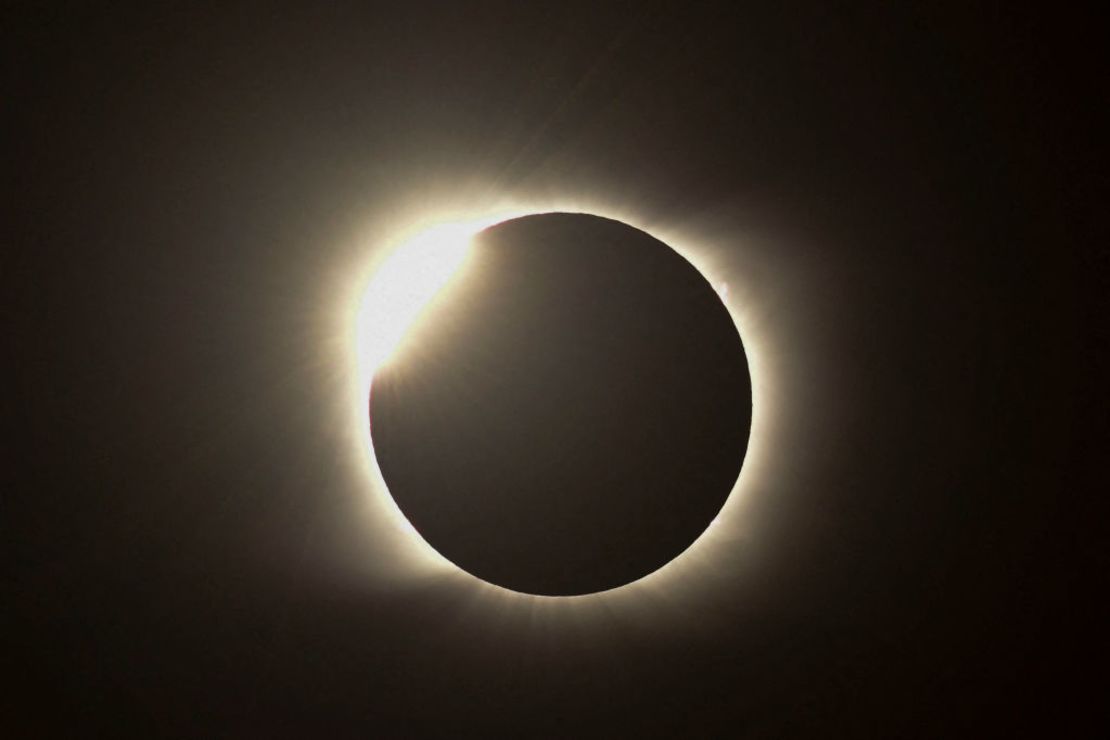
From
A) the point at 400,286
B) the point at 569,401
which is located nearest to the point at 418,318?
the point at 400,286

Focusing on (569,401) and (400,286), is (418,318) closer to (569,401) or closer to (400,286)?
(400,286)

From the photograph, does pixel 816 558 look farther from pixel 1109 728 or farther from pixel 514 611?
pixel 1109 728

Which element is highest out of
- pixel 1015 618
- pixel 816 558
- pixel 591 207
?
pixel 591 207

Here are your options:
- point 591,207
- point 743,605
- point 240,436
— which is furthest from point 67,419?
point 743,605
